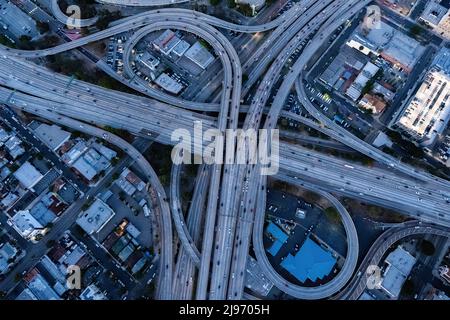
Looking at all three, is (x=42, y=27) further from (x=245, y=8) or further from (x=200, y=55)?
(x=245, y=8)

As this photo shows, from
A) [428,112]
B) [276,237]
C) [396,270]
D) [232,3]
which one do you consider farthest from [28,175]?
[428,112]

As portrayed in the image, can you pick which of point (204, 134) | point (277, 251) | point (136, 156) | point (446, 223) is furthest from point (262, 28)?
point (446, 223)

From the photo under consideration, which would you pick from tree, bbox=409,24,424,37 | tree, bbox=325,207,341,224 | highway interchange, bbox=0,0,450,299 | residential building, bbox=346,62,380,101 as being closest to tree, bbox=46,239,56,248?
highway interchange, bbox=0,0,450,299

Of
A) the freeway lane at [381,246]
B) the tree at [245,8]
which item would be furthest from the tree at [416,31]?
the freeway lane at [381,246]

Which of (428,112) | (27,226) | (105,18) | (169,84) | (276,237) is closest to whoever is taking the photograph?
(27,226)

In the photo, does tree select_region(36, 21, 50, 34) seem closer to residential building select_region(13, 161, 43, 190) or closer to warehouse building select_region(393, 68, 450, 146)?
residential building select_region(13, 161, 43, 190)

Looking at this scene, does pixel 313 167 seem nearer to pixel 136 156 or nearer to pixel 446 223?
pixel 446 223
